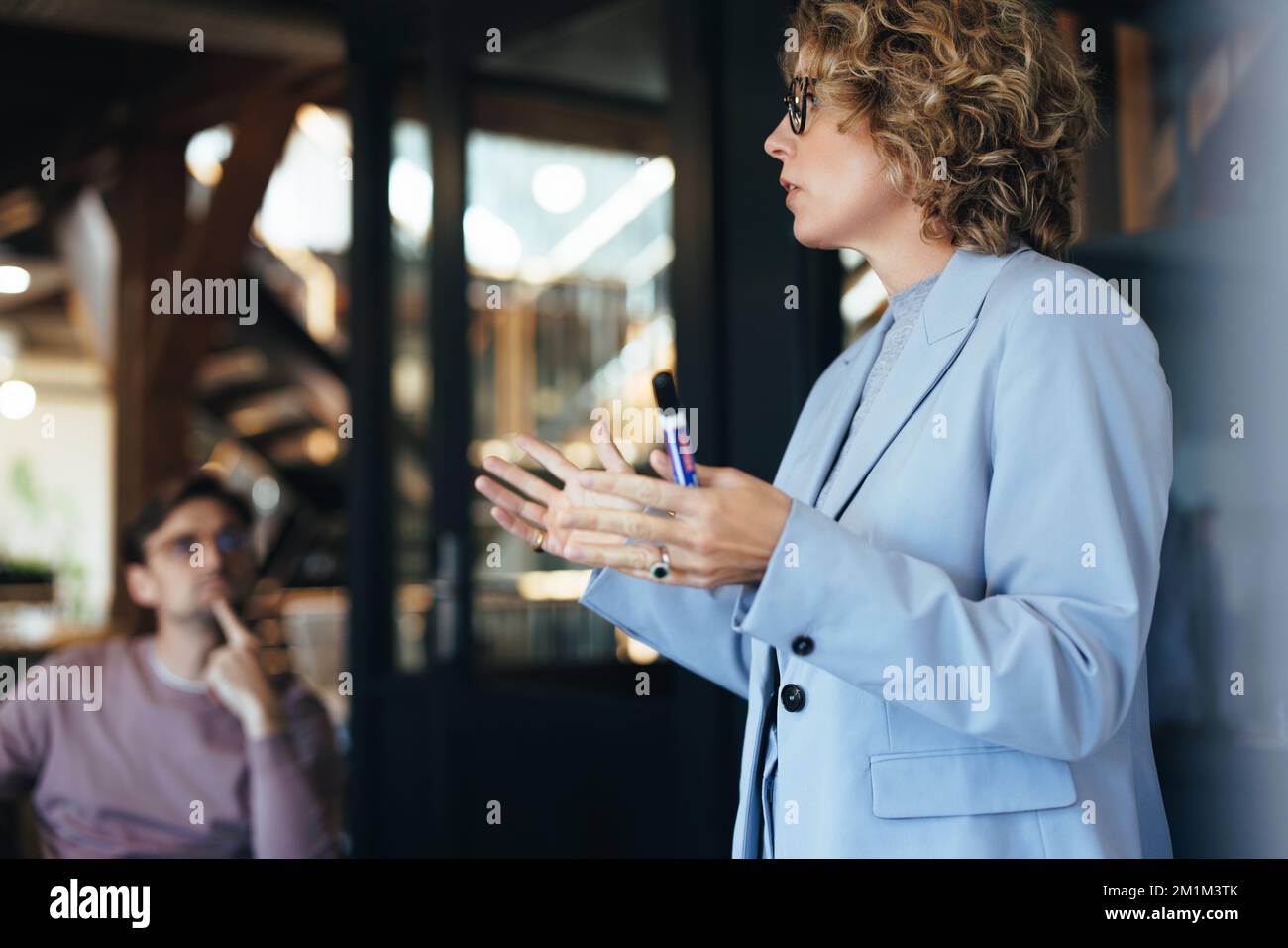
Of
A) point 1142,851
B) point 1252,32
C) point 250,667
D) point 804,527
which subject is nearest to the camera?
point 804,527

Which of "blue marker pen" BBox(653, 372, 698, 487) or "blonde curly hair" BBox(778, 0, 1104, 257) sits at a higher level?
"blonde curly hair" BBox(778, 0, 1104, 257)

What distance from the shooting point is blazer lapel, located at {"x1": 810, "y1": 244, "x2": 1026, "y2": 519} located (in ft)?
3.79

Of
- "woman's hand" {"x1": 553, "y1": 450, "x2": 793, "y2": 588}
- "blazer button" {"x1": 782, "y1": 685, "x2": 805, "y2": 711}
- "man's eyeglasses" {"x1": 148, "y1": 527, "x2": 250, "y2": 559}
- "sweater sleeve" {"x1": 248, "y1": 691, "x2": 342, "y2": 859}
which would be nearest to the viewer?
"woman's hand" {"x1": 553, "y1": 450, "x2": 793, "y2": 588}

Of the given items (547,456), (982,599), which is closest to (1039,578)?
(982,599)

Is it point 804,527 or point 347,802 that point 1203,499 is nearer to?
point 804,527

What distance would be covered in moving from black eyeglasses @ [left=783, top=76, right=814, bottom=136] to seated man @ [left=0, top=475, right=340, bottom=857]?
53.4 inches

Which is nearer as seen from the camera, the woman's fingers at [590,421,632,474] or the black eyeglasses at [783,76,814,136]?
the woman's fingers at [590,421,632,474]

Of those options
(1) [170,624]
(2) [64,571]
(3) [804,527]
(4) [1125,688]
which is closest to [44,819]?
(1) [170,624]

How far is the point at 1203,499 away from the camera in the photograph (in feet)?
6.03

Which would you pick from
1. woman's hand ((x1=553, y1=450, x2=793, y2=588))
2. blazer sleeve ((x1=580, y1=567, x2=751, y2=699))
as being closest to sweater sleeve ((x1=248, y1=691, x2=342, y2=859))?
blazer sleeve ((x1=580, y1=567, x2=751, y2=699))

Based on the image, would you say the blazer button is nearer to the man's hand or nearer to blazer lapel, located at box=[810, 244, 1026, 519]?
blazer lapel, located at box=[810, 244, 1026, 519]

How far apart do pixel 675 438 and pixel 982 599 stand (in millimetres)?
317
